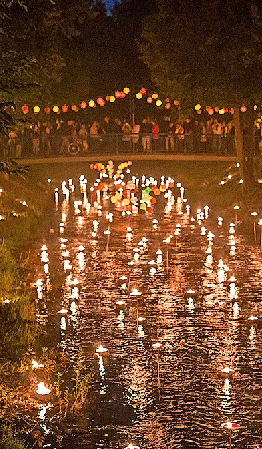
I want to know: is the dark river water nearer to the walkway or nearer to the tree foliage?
the tree foliage

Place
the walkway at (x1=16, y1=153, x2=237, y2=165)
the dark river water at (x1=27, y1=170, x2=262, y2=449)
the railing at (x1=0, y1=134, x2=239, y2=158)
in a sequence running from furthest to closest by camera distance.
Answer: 1. the railing at (x1=0, y1=134, x2=239, y2=158)
2. the walkway at (x1=16, y1=153, x2=237, y2=165)
3. the dark river water at (x1=27, y1=170, x2=262, y2=449)

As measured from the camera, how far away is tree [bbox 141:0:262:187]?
26.9 m

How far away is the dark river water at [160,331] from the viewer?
32.0ft

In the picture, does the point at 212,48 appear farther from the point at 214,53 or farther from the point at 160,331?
the point at 160,331

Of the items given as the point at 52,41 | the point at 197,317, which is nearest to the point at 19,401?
the point at 197,317

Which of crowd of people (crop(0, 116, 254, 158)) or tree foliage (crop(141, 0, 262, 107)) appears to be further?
A: crowd of people (crop(0, 116, 254, 158))

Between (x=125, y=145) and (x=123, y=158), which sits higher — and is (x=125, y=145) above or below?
above

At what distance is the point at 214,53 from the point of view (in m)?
28.0

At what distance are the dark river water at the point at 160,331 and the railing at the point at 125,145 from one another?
2183 cm

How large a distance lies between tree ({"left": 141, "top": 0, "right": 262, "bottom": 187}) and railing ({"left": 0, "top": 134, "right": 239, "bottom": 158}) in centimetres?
1315

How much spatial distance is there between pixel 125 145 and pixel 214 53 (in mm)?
21248

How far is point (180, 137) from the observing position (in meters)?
47.8

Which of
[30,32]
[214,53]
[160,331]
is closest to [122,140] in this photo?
[214,53]

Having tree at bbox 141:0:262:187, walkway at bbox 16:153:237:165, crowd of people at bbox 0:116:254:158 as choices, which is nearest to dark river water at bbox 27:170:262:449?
tree at bbox 141:0:262:187
